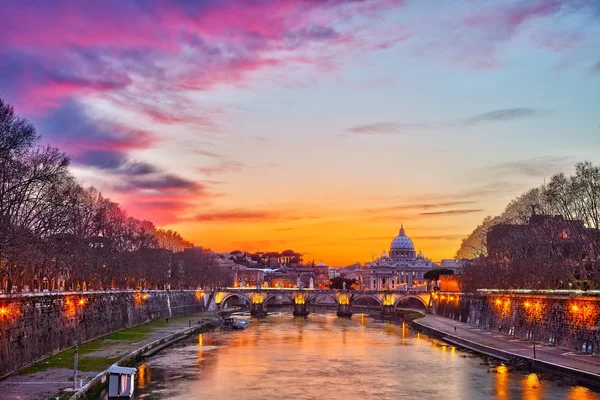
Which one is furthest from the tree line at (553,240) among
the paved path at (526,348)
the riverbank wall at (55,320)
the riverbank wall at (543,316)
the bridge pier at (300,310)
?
the bridge pier at (300,310)

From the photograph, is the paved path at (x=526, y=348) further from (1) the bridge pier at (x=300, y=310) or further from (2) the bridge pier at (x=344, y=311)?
(1) the bridge pier at (x=300, y=310)

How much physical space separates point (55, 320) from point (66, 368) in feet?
32.3

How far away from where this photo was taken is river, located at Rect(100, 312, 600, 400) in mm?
45906

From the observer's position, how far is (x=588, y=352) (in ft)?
184

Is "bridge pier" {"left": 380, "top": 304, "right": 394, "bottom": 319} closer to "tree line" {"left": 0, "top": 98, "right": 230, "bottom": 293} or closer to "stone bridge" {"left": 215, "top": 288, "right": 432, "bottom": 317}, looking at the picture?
"stone bridge" {"left": 215, "top": 288, "right": 432, "bottom": 317}

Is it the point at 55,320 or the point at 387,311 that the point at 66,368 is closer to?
the point at 55,320

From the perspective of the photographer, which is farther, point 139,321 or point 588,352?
point 139,321

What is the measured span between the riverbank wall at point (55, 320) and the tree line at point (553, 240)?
Result: 145 ft

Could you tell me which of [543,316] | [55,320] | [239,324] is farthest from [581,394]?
[239,324]

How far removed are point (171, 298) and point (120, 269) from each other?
36.1 metres

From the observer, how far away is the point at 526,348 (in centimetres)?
6297

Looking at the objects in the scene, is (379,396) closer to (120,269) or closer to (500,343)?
(500,343)

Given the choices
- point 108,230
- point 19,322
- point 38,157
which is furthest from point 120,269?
point 19,322

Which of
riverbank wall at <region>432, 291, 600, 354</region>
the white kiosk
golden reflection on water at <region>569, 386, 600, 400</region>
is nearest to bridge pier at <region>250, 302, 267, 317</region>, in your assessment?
riverbank wall at <region>432, 291, 600, 354</region>
